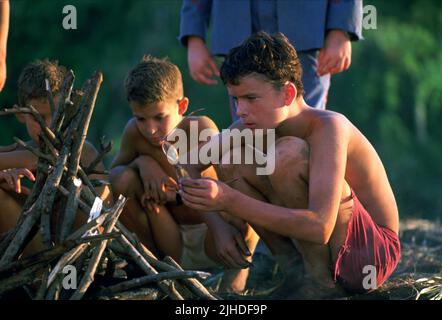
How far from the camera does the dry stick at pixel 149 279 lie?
3.23 meters

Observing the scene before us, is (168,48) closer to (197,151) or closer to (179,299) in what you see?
(197,151)

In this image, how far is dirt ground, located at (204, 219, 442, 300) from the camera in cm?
389

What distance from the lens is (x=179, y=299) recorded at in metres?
3.30

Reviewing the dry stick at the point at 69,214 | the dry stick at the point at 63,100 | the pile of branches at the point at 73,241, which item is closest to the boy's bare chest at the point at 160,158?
the pile of branches at the point at 73,241

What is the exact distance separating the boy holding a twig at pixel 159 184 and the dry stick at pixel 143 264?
0.94 metres

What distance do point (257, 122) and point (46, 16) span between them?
7.43 meters

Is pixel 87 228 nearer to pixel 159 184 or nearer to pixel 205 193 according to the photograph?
pixel 205 193

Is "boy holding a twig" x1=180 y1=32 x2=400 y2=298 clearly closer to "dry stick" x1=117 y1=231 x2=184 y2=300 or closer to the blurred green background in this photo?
"dry stick" x1=117 y1=231 x2=184 y2=300

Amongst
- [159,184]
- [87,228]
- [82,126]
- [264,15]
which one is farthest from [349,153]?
[264,15]

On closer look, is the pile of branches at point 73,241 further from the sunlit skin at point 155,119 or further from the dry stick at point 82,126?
the sunlit skin at point 155,119

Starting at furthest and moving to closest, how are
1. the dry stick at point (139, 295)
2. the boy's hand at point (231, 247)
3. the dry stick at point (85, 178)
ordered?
1. the boy's hand at point (231, 247)
2. the dry stick at point (85, 178)
3. the dry stick at point (139, 295)

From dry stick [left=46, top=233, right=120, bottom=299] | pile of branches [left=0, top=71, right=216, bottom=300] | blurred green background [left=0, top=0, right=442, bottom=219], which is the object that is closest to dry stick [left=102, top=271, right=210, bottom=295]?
pile of branches [left=0, top=71, right=216, bottom=300]
